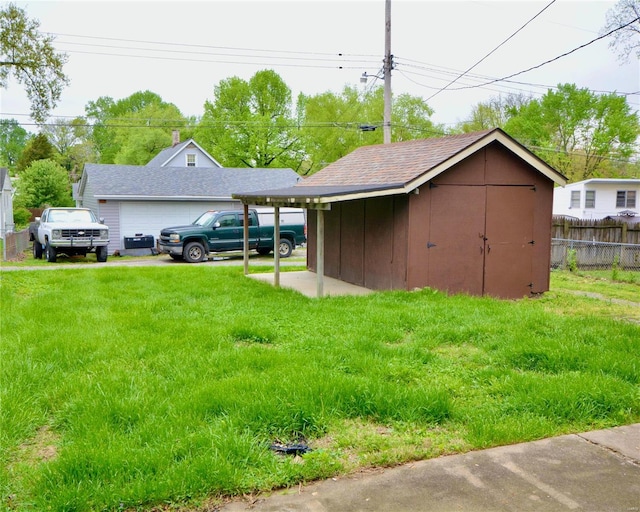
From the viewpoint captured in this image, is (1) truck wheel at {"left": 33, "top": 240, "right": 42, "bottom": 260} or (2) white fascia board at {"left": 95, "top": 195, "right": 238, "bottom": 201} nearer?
(1) truck wheel at {"left": 33, "top": 240, "right": 42, "bottom": 260}

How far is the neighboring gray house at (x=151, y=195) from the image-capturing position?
78.0ft

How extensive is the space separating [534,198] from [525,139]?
37737 mm

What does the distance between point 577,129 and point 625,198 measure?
17.0m

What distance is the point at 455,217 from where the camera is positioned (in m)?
11.5

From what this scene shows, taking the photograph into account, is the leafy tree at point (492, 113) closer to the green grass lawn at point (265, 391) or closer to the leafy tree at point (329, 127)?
the leafy tree at point (329, 127)

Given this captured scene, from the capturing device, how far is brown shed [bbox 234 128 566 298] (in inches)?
439

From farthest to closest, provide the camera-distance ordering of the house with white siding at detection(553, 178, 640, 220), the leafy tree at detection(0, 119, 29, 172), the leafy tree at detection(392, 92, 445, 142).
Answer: the leafy tree at detection(0, 119, 29, 172) → the leafy tree at detection(392, 92, 445, 142) → the house with white siding at detection(553, 178, 640, 220)

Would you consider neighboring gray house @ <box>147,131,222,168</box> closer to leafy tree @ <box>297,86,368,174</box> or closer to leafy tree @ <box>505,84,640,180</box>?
leafy tree @ <box>297,86,368,174</box>

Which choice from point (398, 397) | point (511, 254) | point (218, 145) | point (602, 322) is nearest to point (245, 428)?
point (398, 397)

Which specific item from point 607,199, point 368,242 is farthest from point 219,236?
point 607,199

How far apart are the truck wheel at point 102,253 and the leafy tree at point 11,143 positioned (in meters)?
58.3

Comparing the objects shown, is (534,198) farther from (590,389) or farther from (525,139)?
(525,139)

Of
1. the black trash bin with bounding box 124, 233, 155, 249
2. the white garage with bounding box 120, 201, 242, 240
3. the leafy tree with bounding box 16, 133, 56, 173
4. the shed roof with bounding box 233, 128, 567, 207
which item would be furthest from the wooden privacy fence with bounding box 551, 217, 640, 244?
the leafy tree with bounding box 16, 133, 56, 173

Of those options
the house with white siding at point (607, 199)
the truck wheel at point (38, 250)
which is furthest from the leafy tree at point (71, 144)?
the house with white siding at point (607, 199)
